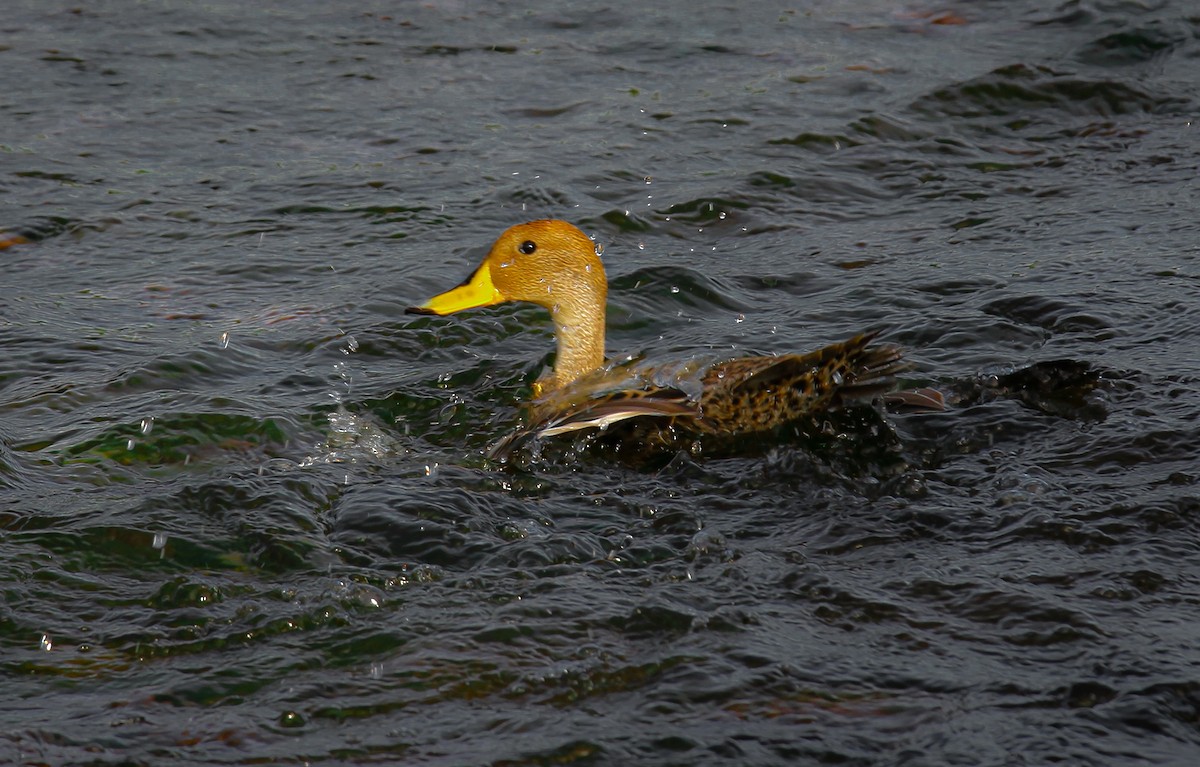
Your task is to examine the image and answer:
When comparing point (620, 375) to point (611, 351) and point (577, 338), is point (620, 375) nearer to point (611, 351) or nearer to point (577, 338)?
point (577, 338)

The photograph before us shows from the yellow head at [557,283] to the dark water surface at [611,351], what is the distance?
0.31 meters

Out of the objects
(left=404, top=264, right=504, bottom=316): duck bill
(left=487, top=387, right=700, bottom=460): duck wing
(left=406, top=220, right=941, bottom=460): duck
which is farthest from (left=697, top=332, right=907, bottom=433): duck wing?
(left=404, top=264, right=504, bottom=316): duck bill

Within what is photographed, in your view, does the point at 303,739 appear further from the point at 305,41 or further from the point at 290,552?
the point at 305,41

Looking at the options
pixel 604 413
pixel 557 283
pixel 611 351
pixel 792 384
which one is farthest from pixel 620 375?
pixel 792 384

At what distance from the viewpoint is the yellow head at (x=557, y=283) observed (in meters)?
6.36

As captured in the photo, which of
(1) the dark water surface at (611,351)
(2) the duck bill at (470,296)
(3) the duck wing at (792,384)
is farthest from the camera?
(2) the duck bill at (470,296)

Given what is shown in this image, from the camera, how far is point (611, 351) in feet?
22.6

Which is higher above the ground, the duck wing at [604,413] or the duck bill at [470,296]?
the duck bill at [470,296]

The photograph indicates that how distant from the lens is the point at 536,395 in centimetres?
623

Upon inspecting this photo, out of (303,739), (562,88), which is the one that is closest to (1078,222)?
(562,88)

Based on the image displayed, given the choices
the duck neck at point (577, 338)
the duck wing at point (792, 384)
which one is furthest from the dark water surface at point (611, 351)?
the duck neck at point (577, 338)

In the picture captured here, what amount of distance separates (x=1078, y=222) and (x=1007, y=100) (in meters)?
2.02

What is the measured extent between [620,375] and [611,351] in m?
0.88

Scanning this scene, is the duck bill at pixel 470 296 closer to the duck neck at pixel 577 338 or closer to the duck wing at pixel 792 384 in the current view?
the duck neck at pixel 577 338
